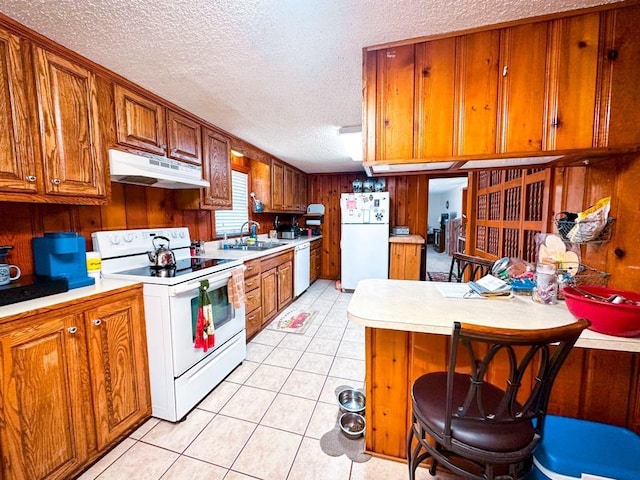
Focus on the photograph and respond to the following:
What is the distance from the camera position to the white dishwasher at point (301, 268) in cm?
403

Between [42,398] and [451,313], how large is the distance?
1902 mm

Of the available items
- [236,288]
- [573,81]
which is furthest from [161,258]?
[573,81]

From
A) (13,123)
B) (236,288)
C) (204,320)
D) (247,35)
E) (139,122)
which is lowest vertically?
(204,320)

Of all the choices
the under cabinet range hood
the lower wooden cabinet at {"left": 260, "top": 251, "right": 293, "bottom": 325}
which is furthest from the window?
the under cabinet range hood

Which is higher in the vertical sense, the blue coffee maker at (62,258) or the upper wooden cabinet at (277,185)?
the upper wooden cabinet at (277,185)

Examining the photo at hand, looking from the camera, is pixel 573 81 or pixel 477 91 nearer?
pixel 573 81

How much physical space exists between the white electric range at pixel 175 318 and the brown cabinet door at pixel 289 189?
7.71 ft

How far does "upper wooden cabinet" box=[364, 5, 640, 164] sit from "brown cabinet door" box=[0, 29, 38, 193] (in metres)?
1.73

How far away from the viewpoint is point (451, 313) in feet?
3.95

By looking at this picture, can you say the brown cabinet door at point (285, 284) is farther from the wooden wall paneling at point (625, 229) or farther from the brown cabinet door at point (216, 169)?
the wooden wall paneling at point (625, 229)

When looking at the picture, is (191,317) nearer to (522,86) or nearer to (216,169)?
(216,169)

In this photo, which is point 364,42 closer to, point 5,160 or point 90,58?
point 90,58

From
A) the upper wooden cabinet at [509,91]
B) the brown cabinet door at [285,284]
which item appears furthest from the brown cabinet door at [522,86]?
the brown cabinet door at [285,284]

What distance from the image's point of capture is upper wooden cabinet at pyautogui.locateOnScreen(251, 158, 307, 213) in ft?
12.9
